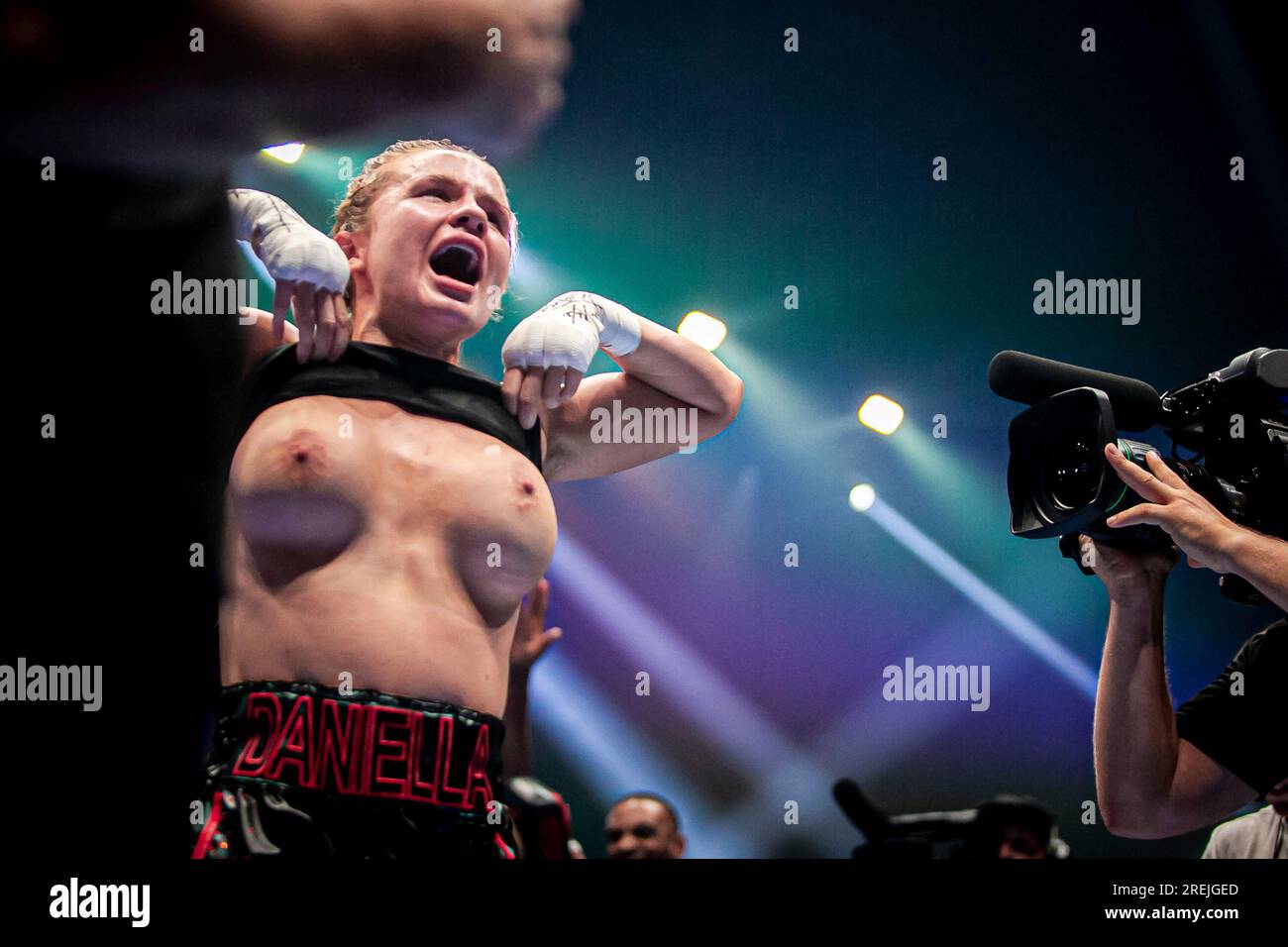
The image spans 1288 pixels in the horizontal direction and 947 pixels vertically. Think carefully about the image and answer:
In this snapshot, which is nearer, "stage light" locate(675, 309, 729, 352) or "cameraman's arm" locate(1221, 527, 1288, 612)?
"cameraman's arm" locate(1221, 527, 1288, 612)

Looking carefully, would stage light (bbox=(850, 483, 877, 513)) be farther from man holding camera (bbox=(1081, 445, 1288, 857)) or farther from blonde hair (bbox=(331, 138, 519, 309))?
blonde hair (bbox=(331, 138, 519, 309))

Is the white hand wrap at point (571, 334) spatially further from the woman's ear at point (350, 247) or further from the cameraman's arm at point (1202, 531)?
the cameraman's arm at point (1202, 531)

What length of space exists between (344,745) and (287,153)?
1.61 metres

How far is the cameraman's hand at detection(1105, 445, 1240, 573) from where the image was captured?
4.93ft

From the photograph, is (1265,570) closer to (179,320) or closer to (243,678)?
(243,678)

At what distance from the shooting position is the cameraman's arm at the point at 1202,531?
1.48 m

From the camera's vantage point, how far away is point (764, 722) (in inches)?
125

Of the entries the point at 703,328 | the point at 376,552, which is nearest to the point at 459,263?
the point at 376,552

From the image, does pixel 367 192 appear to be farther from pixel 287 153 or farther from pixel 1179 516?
pixel 1179 516

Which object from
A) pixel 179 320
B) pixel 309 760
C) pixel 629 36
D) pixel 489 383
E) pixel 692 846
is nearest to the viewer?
pixel 309 760

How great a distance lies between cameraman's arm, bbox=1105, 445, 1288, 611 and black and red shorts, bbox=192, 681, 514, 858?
3.38 ft

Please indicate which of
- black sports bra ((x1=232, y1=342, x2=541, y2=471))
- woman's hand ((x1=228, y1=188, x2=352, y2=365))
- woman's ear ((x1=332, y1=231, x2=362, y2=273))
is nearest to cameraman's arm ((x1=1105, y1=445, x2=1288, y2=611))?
black sports bra ((x1=232, y1=342, x2=541, y2=471))
